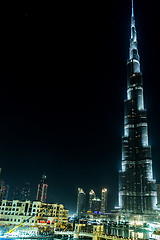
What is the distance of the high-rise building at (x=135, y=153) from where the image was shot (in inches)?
4673

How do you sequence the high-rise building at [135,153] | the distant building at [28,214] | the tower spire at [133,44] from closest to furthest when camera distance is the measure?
the distant building at [28,214]
the high-rise building at [135,153]
the tower spire at [133,44]

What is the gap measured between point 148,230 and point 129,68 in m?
112

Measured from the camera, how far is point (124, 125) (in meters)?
145

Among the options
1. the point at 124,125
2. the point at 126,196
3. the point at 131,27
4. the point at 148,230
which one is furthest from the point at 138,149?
the point at 131,27

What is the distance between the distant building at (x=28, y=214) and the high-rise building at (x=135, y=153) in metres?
62.6

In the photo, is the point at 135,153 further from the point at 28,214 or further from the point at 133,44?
the point at 28,214

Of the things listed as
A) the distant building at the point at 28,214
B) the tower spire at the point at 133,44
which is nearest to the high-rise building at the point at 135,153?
the tower spire at the point at 133,44

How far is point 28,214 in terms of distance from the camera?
2665 inches

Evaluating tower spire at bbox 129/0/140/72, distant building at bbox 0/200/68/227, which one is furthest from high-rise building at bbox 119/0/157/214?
distant building at bbox 0/200/68/227

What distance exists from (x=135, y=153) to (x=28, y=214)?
3301 inches

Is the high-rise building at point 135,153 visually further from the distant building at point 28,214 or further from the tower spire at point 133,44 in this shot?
the distant building at point 28,214

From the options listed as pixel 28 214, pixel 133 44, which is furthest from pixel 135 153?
pixel 28 214

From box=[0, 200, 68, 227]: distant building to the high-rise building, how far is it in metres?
62.6

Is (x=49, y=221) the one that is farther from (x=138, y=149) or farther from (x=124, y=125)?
(x=124, y=125)
